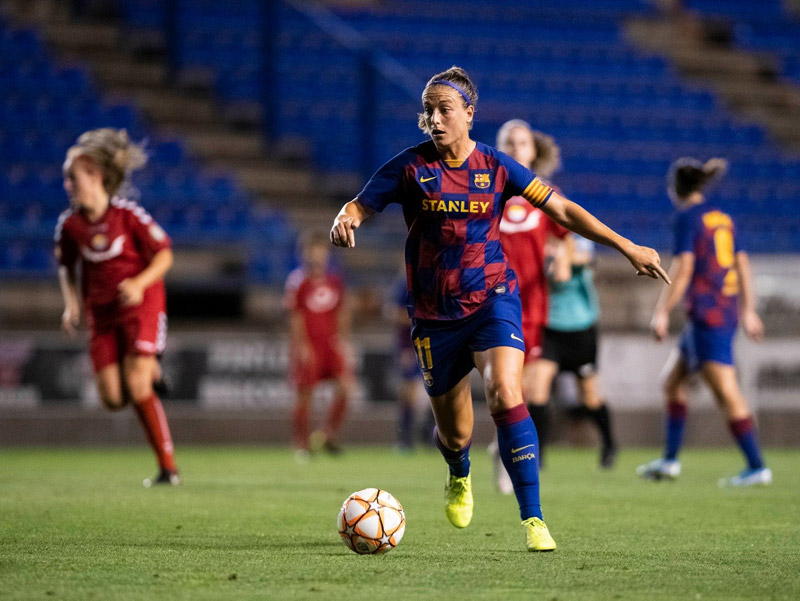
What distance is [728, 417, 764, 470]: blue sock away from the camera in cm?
933

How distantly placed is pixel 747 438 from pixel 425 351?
14.1 feet

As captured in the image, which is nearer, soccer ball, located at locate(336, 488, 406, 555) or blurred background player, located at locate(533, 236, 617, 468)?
soccer ball, located at locate(336, 488, 406, 555)

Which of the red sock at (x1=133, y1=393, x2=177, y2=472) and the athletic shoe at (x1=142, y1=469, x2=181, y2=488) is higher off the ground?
the red sock at (x1=133, y1=393, x2=177, y2=472)

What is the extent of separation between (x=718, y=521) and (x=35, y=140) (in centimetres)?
1311

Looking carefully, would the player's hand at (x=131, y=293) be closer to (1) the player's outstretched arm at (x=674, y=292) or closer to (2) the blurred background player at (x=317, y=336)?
(1) the player's outstretched arm at (x=674, y=292)

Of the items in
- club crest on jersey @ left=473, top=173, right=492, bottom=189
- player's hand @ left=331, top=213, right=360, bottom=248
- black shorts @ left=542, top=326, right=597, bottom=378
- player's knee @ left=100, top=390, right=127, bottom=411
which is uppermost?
club crest on jersey @ left=473, top=173, right=492, bottom=189

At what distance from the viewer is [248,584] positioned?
452 cm

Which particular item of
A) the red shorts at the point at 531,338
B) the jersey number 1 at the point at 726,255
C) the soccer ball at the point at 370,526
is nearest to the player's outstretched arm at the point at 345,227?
the soccer ball at the point at 370,526

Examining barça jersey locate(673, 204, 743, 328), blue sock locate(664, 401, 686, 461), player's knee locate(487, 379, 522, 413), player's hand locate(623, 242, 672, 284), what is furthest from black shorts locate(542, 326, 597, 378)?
player's hand locate(623, 242, 672, 284)

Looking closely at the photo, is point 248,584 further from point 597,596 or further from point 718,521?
point 718,521

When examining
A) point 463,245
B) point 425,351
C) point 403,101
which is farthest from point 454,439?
point 403,101

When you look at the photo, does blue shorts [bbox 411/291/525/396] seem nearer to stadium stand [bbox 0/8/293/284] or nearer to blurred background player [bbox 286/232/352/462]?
blurred background player [bbox 286/232/352/462]

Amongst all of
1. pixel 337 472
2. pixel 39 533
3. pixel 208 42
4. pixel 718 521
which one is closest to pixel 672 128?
pixel 208 42

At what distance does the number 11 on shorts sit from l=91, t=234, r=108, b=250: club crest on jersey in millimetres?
3316
